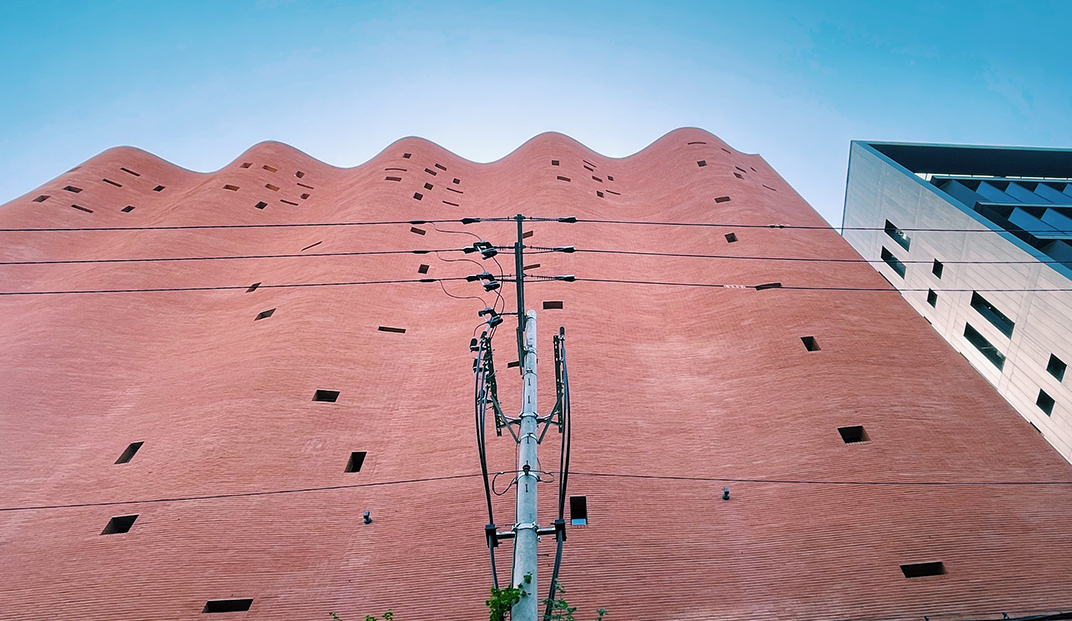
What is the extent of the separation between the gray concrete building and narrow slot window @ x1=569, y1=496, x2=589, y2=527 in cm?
1537

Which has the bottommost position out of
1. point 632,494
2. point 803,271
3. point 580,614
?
point 580,614

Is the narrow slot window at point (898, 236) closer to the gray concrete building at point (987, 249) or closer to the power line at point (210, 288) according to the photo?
the gray concrete building at point (987, 249)

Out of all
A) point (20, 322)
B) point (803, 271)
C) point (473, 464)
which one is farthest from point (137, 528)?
point (803, 271)

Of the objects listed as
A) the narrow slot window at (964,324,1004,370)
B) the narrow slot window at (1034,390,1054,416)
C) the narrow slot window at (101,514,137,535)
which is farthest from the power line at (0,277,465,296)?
the narrow slot window at (1034,390,1054,416)

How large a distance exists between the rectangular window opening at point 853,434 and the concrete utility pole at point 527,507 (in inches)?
377

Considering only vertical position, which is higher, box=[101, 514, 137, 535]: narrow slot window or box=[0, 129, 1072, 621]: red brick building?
box=[0, 129, 1072, 621]: red brick building

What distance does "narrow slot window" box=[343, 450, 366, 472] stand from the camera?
15.0 metres

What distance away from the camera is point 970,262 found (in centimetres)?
2312

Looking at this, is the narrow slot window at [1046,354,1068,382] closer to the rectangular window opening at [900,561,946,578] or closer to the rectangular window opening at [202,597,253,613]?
the rectangular window opening at [900,561,946,578]

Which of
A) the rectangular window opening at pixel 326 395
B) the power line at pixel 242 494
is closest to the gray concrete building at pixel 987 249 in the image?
the power line at pixel 242 494

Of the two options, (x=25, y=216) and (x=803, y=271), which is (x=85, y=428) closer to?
(x=25, y=216)

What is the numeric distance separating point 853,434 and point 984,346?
1236cm

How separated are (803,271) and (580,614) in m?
13.4

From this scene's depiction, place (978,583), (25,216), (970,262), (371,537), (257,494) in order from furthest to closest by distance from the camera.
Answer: (25,216) < (970,262) < (257,494) < (371,537) < (978,583)
